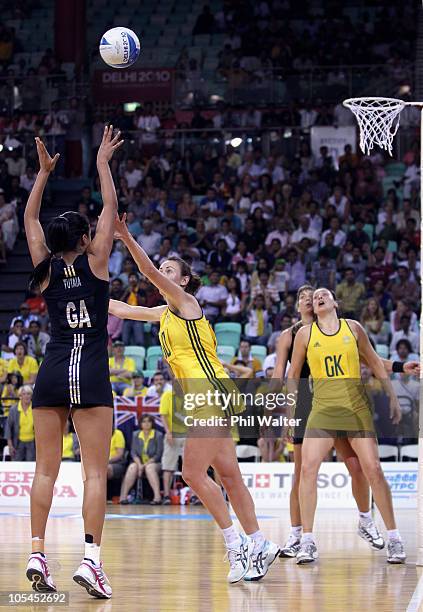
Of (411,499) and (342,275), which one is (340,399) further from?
(342,275)

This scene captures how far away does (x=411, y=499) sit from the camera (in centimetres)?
1593

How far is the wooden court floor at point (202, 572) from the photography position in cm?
693

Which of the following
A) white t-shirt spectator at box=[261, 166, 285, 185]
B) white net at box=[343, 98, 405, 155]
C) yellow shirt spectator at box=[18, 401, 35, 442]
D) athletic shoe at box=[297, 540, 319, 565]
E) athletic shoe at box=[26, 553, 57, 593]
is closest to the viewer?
athletic shoe at box=[26, 553, 57, 593]

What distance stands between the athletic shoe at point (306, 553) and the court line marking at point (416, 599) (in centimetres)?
137

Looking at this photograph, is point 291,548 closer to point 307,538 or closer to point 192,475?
point 307,538

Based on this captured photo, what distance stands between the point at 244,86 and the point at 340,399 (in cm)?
1526

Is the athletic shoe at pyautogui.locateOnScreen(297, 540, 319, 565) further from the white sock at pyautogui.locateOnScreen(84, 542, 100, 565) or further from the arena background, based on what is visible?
the arena background

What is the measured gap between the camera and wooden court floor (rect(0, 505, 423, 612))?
6930 mm

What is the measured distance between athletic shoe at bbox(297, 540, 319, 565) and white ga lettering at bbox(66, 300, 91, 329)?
315 cm

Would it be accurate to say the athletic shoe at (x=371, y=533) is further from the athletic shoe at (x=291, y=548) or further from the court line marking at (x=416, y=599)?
the court line marking at (x=416, y=599)

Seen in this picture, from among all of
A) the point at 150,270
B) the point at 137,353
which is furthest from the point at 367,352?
the point at 137,353

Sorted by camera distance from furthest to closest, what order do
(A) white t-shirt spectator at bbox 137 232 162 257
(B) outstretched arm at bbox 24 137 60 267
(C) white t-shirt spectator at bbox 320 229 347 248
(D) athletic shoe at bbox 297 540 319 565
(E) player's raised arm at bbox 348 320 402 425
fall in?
(A) white t-shirt spectator at bbox 137 232 162 257
(C) white t-shirt spectator at bbox 320 229 347 248
(E) player's raised arm at bbox 348 320 402 425
(D) athletic shoe at bbox 297 540 319 565
(B) outstretched arm at bbox 24 137 60 267

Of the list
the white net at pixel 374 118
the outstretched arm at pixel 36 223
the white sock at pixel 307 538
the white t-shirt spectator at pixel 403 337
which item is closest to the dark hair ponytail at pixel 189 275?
the outstretched arm at pixel 36 223

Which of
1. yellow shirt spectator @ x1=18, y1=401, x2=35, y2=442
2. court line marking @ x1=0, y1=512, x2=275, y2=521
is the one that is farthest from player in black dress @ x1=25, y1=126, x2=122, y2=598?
yellow shirt spectator @ x1=18, y1=401, x2=35, y2=442
